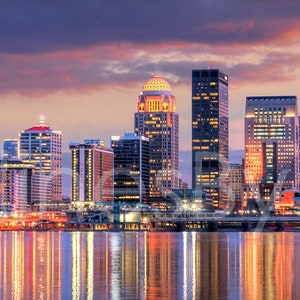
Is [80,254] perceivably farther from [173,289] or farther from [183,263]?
[173,289]

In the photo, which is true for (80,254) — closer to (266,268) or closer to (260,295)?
(266,268)

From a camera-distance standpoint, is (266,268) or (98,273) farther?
(266,268)

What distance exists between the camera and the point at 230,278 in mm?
73938

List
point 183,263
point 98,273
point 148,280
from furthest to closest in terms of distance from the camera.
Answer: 1. point 183,263
2. point 98,273
3. point 148,280

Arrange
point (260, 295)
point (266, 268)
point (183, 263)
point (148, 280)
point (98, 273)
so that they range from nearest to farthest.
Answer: point (260, 295), point (148, 280), point (98, 273), point (266, 268), point (183, 263)

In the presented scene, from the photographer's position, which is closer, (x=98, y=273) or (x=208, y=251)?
(x=98, y=273)

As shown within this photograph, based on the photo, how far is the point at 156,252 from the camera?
109 m

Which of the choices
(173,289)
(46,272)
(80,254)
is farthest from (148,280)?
(80,254)

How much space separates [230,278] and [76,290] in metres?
13.0

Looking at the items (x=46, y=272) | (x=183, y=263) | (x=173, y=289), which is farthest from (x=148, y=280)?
(x=183, y=263)

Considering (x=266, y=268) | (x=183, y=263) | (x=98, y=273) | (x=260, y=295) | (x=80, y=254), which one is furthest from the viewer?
(x=80, y=254)

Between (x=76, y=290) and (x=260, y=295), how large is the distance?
37.9ft

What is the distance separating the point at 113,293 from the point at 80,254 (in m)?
41.2

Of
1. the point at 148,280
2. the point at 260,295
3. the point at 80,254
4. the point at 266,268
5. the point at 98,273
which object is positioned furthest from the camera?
the point at 80,254
